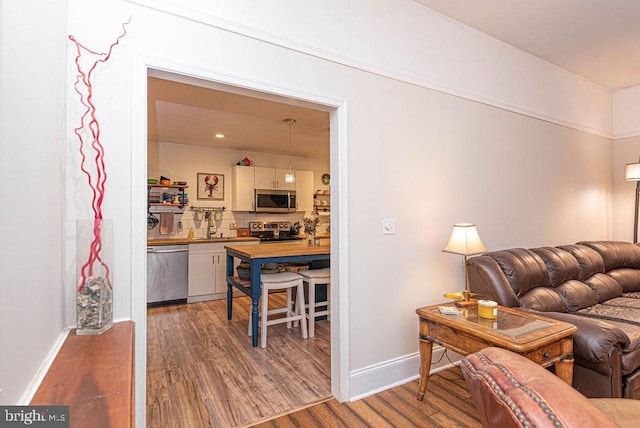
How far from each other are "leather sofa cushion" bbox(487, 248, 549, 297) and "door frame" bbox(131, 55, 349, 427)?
4.30 feet

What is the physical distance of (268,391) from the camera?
2377 mm

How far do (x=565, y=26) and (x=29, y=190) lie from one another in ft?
12.7

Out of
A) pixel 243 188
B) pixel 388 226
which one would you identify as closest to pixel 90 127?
pixel 388 226

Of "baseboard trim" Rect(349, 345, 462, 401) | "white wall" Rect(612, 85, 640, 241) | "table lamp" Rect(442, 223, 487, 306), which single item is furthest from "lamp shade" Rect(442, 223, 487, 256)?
"white wall" Rect(612, 85, 640, 241)

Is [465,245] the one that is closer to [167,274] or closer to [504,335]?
[504,335]

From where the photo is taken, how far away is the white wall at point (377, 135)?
1.20 meters

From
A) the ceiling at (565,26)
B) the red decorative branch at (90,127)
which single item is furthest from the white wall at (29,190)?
the ceiling at (565,26)

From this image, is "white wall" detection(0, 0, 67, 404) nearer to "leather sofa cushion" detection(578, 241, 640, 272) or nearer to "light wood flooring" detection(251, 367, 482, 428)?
"light wood flooring" detection(251, 367, 482, 428)

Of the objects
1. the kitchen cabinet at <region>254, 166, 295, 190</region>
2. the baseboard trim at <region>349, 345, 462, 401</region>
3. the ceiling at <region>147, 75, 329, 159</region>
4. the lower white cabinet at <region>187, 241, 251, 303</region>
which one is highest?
the ceiling at <region>147, 75, 329, 159</region>

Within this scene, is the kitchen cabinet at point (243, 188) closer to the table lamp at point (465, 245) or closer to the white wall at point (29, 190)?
the table lamp at point (465, 245)

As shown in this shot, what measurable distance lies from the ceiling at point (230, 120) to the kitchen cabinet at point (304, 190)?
491 millimetres

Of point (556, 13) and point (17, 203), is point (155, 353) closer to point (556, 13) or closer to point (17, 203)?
point (17, 203)

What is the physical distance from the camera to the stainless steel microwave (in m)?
5.94

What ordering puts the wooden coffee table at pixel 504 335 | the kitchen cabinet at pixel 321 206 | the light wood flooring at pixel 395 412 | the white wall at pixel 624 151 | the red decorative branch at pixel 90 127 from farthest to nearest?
the kitchen cabinet at pixel 321 206 → the white wall at pixel 624 151 → the light wood flooring at pixel 395 412 → the wooden coffee table at pixel 504 335 → the red decorative branch at pixel 90 127
